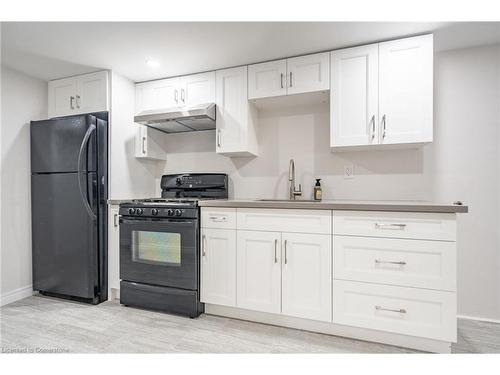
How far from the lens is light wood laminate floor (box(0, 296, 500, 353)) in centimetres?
171

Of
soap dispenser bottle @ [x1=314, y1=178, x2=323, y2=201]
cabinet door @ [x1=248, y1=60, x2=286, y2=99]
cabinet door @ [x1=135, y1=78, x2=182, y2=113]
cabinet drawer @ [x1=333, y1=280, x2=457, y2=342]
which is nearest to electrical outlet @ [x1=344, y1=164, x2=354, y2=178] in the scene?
soap dispenser bottle @ [x1=314, y1=178, x2=323, y2=201]

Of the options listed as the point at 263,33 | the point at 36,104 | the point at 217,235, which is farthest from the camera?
the point at 36,104

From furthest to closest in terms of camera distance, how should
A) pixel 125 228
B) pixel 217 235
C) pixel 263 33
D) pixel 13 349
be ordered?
pixel 125 228, pixel 217 235, pixel 263 33, pixel 13 349

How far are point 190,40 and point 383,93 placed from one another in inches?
60.5

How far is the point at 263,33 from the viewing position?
6.31ft

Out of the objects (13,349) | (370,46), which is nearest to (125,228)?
(13,349)

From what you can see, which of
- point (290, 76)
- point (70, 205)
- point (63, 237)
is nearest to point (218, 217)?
point (290, 76)

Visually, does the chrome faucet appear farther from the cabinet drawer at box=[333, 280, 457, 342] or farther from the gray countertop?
the cabinet drawer at box=[333, 280, 457, 342]

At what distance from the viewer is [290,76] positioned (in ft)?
7.29

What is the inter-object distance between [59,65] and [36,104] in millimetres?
600

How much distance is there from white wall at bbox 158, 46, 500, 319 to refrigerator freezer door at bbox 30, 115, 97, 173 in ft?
6.68

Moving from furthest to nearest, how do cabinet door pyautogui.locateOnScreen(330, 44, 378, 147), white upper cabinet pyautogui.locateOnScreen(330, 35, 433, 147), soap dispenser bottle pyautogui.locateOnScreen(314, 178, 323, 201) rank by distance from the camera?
soap dispenser bottle pyautogui.locateOnScreen(314, 178, 323, 201) → cabinet door pyautogui.locateOnScreen(330, 44, 378, 147) → white upper cabinet pyautogui.locateOnScreen(330, 35, 433, 147)

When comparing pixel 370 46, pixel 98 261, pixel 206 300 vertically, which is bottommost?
pixel 206 300

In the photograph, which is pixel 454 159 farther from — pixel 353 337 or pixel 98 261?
pixel 98 261
